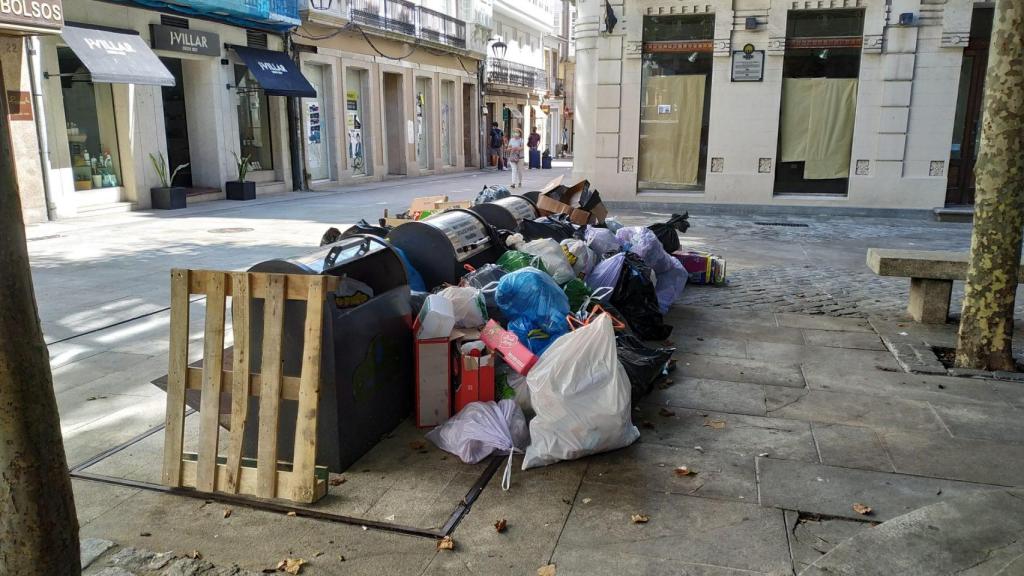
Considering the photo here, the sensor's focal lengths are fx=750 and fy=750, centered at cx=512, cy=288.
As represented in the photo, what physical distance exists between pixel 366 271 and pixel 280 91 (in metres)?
16.5

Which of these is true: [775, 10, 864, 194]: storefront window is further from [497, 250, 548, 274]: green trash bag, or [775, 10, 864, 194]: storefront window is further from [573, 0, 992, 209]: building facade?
[497, 250, 548, 274]: green trash bag

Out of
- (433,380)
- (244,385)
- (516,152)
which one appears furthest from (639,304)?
(516,152)

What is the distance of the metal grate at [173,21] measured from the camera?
1669 centimetres

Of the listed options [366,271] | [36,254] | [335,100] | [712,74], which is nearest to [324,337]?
[366,271]

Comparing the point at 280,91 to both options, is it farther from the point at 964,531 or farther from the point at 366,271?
the point at 964,531

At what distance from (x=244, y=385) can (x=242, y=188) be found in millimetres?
15921

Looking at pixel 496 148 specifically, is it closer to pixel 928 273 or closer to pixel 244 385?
pixel 928 273

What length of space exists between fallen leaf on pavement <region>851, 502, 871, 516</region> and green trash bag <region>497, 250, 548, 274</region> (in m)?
2.90

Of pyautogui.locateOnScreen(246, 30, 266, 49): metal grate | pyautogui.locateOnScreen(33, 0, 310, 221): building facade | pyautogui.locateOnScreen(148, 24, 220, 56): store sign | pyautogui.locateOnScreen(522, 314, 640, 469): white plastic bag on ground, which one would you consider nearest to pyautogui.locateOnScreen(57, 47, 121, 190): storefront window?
pyautogui.locateOnScreen(33, 0, 310, 221): building facade

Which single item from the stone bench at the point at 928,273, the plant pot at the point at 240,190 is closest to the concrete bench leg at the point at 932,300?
the stone bench at the point at 928,273

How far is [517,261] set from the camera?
5930mm

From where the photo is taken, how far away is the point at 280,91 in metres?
19.3

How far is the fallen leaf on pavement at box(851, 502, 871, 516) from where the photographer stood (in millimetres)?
3422

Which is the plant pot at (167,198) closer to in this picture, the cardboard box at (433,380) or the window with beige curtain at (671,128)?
the window with beige curtain at (671,128)
